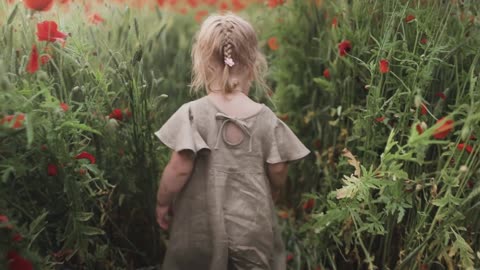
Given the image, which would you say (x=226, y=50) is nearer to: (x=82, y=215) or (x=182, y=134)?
(x=182, y=134)

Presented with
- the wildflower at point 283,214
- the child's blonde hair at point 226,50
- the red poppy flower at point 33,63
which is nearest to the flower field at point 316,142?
the red poppy flower at point 33,63

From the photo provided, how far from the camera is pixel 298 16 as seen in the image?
3.02 metres

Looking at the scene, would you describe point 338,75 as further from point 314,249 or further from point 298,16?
point 314,249

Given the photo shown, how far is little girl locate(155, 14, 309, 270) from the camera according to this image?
2010mm

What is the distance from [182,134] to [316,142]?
42.9 inches

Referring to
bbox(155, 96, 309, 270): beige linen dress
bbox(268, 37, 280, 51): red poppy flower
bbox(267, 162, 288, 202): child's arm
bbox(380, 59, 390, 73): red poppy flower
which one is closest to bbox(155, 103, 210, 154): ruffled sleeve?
bbox(155, 96, 309, 270): beige linen dress

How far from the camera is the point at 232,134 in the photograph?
2.03 meters

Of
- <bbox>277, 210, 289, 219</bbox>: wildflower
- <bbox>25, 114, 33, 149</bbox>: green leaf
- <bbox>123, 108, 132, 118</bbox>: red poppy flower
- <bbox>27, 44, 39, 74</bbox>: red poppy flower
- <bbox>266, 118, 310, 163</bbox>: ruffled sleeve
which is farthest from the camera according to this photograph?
<bbox>277, 210, 289, 219</bbox>: wildflower

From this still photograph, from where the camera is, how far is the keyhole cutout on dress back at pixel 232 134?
79.5 inches

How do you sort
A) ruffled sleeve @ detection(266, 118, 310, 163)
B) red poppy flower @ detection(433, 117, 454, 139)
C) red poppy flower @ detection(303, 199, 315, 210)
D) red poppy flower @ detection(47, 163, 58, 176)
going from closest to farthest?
red poppy flower @ detection(433, 117, 454, 139) < red poppy flower @ detection(47, 163, 58, 176) < ruffled sleeve @ detection(266, 118, 310, 163) < red poppy flower @ detection(303, 199, 315, 210)

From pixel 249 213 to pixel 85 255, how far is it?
1.90ft

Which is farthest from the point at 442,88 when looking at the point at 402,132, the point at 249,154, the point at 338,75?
the point at 249,154

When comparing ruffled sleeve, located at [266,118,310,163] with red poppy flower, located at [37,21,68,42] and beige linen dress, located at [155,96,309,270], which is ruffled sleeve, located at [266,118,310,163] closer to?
beige linen dress, located at [155,96,309,270]

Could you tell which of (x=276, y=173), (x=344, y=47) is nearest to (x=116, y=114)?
(x=276, y=173)
